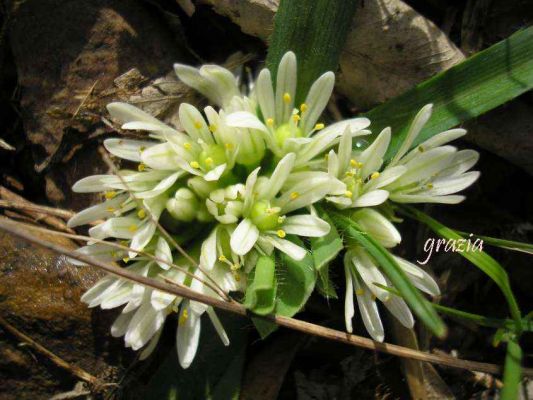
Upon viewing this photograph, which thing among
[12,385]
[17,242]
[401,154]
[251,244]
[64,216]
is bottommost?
[12,385]

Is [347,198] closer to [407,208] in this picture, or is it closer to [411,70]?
[407,208]

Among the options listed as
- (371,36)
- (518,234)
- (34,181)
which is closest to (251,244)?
(371,36)

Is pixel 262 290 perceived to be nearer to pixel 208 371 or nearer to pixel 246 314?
pixel 246 314

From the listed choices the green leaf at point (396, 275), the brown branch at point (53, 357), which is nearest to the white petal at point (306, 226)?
the green leaf at point (396, 275)

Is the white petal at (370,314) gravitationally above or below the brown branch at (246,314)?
above

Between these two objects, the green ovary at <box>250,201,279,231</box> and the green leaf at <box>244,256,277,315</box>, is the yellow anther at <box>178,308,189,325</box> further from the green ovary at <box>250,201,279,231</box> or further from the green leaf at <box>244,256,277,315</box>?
the green ovary at <box>250,201,279,231</box>

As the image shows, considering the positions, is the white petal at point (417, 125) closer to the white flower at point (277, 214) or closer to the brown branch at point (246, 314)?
the white flower at point (277, 214)
